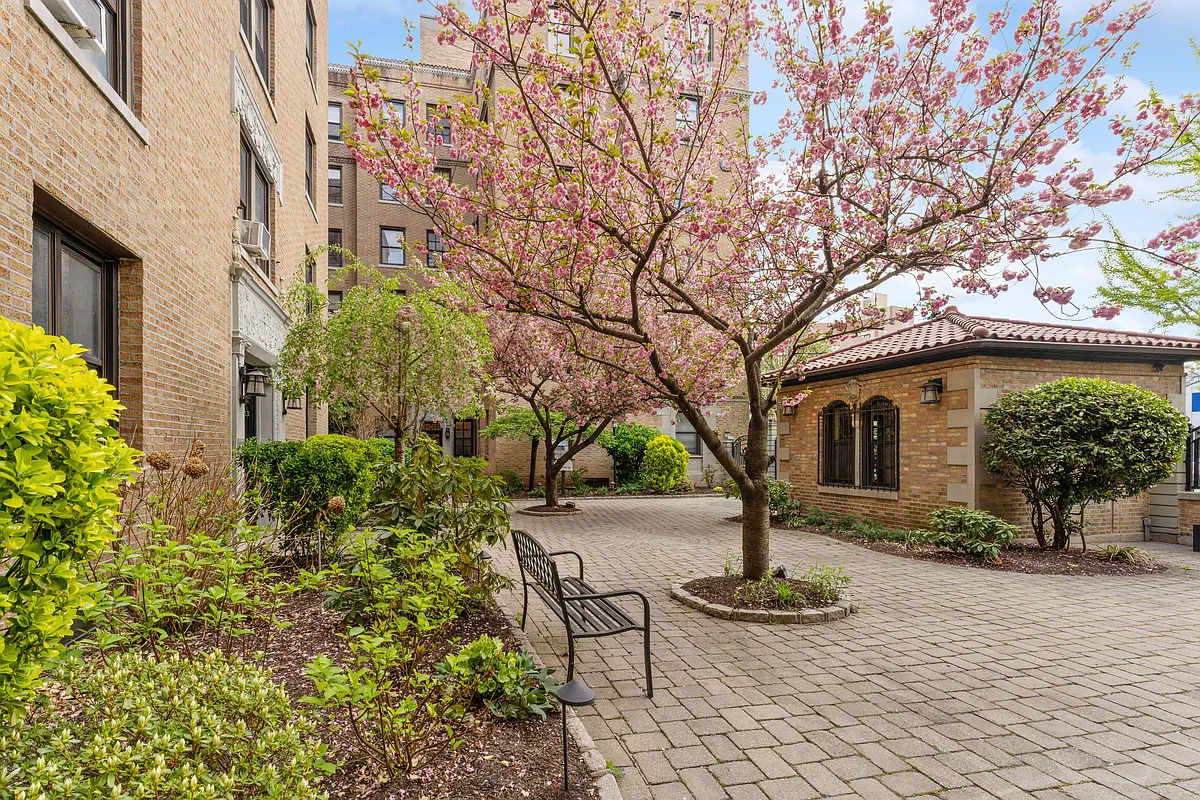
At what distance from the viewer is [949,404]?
10555 mm

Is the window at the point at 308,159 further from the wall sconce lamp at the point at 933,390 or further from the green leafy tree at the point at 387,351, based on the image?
the wall sconce lamp at the point at 933,390

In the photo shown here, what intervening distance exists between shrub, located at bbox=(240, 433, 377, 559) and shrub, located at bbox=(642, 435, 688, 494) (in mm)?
13310

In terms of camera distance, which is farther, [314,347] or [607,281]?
[607,281]

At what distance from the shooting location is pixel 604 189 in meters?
5.93

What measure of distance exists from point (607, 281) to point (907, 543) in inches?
278

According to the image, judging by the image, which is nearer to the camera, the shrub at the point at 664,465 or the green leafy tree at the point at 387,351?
→ the green leafy tree at the point at 387,351

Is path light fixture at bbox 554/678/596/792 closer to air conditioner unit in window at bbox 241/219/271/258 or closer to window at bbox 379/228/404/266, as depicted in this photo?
air conditioner unit in window at bbox 241/219/271/258

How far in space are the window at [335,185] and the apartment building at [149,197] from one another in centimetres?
1552

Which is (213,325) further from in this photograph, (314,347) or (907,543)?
(907,543)

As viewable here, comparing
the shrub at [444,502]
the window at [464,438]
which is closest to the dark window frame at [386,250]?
the window at [464,438]

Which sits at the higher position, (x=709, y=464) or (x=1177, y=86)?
(x=1177, y=86)

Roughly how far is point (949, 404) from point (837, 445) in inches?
122

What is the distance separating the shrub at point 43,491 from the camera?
189 centimetres

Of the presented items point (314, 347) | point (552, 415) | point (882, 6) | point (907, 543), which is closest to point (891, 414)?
point (907, 543)
